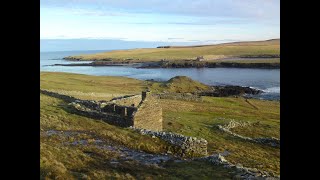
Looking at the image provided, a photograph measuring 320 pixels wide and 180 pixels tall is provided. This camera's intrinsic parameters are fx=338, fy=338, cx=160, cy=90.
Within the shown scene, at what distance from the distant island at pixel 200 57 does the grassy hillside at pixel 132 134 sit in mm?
703

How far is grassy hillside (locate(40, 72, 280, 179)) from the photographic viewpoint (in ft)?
28.6

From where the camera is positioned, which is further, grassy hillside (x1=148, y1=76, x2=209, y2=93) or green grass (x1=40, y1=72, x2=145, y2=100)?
green grass (x1=40, y1=72, x2=145, y2=100)

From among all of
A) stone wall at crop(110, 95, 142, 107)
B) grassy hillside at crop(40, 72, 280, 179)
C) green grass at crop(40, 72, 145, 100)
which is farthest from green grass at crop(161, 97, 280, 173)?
green grass at crop(40, 72, 145, 100)

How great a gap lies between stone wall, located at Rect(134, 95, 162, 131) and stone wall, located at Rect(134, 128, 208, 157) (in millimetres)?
267

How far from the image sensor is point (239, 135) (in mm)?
10891

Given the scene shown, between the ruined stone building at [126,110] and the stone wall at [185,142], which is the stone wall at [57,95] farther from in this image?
the stone wall at [185,142]

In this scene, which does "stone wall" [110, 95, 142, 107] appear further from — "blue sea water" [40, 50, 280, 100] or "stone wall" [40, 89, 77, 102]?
"stone wall" [40, 89, 77, 102]

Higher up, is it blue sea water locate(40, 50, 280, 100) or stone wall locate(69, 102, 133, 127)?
blue sea water locate(40, 50, 280, 100)

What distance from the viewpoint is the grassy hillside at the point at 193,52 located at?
31.0 feet
